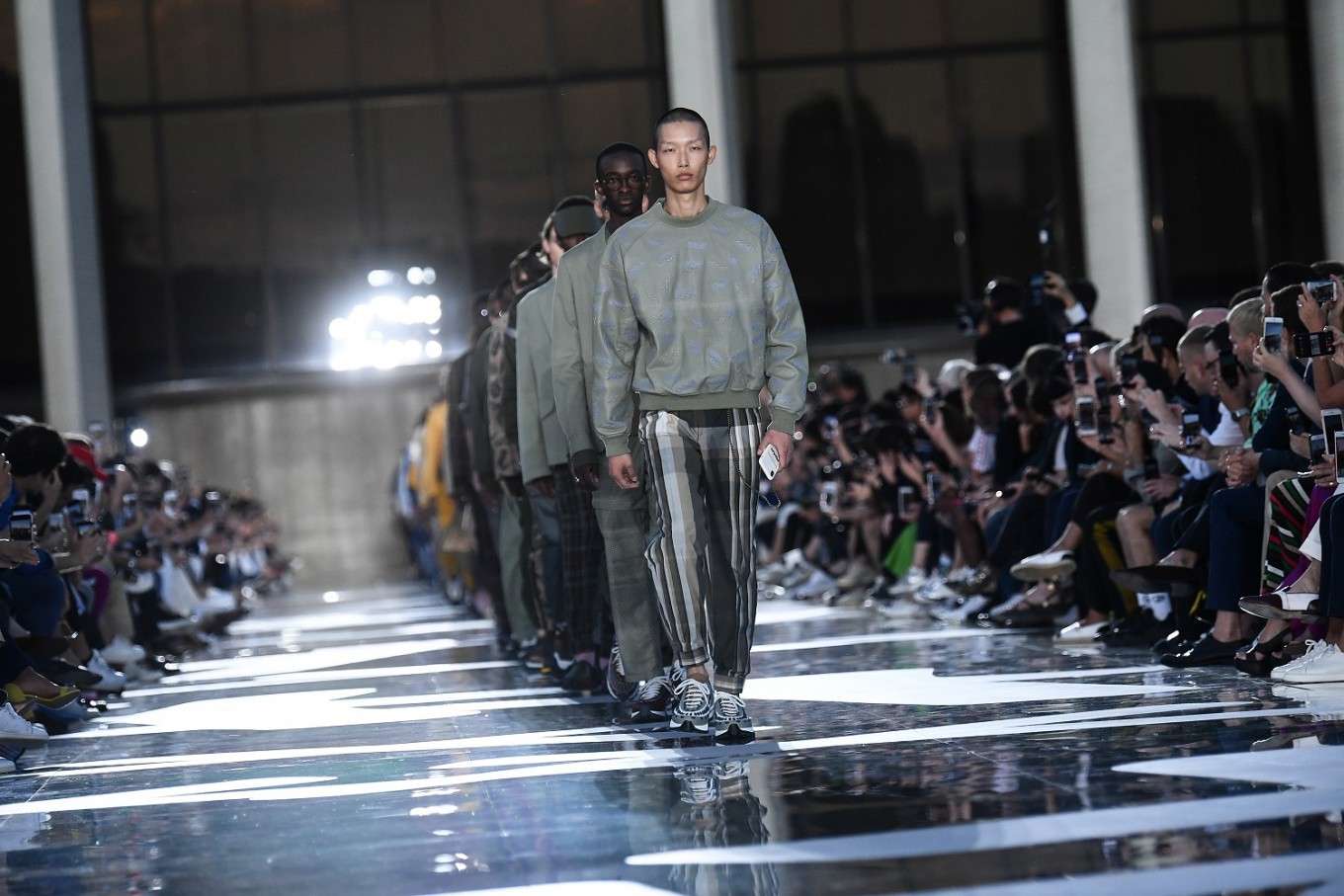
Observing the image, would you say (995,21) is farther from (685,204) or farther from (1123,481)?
(685,204)

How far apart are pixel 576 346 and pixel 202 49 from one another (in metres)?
15.6

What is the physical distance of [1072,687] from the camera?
188 inches

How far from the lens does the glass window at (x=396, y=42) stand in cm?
1923

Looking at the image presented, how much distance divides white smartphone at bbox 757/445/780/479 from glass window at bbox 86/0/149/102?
16.5 m

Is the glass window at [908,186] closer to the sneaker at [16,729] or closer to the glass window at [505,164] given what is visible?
the glass window at [505,164]

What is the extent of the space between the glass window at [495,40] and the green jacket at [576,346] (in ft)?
48.1

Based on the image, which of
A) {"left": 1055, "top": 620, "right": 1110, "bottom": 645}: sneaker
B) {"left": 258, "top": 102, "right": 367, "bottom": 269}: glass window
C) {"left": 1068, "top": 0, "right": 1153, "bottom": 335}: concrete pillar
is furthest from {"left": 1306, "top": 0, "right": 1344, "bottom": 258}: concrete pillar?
{"left": 1055, "top": 620, "right": 1110, "bottom": 645}: sneaker

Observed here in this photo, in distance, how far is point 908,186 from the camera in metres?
19.0

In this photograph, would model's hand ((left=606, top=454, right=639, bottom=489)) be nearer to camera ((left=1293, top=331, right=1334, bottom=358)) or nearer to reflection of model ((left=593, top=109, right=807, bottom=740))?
reflection of model ((left=593, top=109, right=807, bottom=740))

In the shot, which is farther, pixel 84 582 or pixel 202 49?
pixel 202 49

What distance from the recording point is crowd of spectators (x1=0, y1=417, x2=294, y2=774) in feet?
18.1

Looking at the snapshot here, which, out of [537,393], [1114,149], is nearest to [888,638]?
[537,393]

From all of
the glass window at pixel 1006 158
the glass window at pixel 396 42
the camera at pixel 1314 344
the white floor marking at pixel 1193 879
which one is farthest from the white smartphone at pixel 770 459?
the glass window at pixel 396 42

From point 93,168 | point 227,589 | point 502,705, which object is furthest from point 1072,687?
point 93,168
